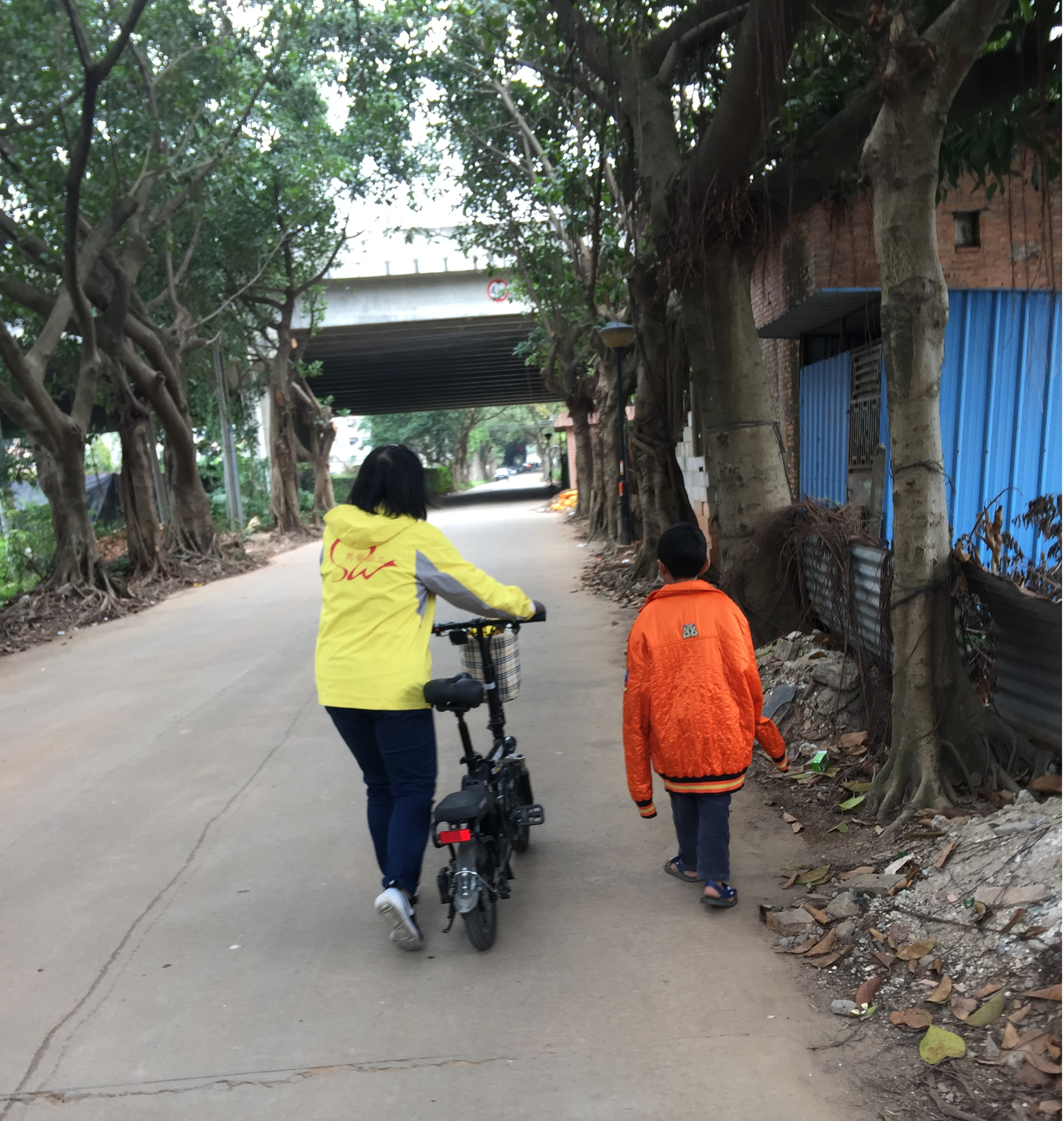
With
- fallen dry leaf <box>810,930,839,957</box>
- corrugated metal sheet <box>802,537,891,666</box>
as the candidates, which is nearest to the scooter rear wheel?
fallen dry leaf <box>810,930,839,957</box>

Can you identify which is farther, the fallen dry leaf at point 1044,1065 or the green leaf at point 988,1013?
the green leaf at point 988,1013

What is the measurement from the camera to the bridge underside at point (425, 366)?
2930cm

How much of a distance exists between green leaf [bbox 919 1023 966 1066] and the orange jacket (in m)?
1.08

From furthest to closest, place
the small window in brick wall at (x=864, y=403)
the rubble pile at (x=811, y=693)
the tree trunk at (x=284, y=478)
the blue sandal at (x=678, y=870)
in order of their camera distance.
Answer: the tree trunk at (x=284, y=478)
the small window in brick wall at (x=864, y=403)
the rubble pile at (x=811, y=693)
the blue sandal at (x=678, y=870)

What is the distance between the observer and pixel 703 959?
3371 millimetres

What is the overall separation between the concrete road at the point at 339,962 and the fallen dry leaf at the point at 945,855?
0.67m

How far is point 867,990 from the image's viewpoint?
10.1 feet

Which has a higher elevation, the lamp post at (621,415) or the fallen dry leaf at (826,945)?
the lamp post at (621,415)

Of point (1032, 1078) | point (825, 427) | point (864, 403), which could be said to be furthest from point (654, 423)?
point (1032, 1078)

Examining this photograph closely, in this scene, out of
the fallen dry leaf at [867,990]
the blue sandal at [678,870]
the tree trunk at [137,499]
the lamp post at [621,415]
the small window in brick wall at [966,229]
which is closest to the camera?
the fallen dry leaf at [867,990]

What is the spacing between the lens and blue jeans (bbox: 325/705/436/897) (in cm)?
353

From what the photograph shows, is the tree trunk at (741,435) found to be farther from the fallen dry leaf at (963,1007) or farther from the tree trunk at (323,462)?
the tree trunk at (323,462)

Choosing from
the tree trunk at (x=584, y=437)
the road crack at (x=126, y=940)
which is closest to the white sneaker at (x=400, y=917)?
the road crack at (x=126, y=940)

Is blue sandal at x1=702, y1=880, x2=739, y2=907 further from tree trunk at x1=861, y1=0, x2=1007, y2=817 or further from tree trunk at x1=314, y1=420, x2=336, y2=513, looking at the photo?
tree trunk at x1=314, y1=420, x2=336, y2=513
